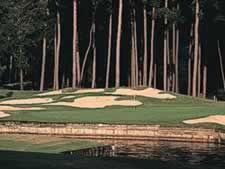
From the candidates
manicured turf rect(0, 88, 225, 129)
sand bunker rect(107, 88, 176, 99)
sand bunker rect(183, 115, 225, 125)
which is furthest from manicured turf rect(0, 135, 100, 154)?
sand bunker rect(107, 88, 176, 99)

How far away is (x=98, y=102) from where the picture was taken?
153 feet

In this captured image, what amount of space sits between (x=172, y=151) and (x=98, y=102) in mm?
17500

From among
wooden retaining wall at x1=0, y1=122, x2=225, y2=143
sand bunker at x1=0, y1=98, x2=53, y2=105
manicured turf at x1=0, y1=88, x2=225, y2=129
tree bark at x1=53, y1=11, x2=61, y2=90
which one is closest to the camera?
wooden retaining wall at x1=0, y1=122, x2=225, y2=143

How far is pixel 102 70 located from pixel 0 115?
4540 centimetres

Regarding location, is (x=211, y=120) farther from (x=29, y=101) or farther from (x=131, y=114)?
(x=29, y=101)

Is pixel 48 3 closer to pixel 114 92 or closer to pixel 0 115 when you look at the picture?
pixel 114 92

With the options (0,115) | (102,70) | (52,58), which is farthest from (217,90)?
(0,115)

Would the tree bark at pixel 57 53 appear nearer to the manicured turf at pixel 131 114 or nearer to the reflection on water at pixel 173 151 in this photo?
the manicured turf at pixel 131 114

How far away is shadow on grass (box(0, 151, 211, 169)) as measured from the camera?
1758 centimetres

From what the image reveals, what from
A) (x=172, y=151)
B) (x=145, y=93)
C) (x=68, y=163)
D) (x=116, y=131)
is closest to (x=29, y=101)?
(x=145, y=93)

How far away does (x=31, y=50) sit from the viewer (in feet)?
281

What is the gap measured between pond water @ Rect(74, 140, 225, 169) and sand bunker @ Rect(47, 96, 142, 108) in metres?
11.5

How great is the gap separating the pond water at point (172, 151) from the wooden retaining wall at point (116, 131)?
1575 millimetres

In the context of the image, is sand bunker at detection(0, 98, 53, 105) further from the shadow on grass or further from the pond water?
the shadow on grass
